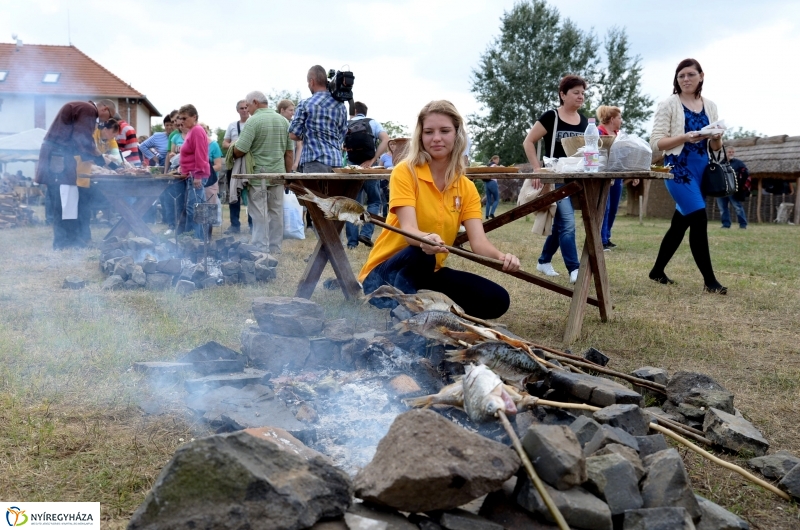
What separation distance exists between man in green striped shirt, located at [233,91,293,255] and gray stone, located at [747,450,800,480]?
20.4 feet

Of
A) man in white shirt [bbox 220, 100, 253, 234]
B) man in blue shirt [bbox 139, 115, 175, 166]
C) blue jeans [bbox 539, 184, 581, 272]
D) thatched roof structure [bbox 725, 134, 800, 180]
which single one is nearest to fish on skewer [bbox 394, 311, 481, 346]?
blue jeans [bbox 539, 184, 581, 272]

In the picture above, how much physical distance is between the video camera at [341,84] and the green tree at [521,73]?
80.5 feet

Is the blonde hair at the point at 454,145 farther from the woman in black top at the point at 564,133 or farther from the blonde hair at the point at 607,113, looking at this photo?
the blonde hair at the point at 607,113

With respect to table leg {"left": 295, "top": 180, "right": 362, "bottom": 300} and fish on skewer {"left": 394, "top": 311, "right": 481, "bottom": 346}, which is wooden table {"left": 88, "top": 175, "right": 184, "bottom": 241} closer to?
table leg {"left": 295, "top": 180, "right": 362, "bottom": 300}

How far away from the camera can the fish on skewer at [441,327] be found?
288 cm

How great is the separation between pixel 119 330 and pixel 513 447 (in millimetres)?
2879

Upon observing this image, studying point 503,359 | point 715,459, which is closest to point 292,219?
point 503,359

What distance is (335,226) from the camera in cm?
497

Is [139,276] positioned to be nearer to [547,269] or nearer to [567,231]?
[567,231]

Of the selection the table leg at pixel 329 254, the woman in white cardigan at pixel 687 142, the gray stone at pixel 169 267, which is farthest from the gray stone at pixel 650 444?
the gray stone at pixel 169 267

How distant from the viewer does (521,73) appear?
31188mm

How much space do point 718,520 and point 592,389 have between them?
0.77 metres

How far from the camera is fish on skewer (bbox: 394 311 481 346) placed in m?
2.88

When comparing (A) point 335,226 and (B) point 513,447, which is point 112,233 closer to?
(A) point 335,226
